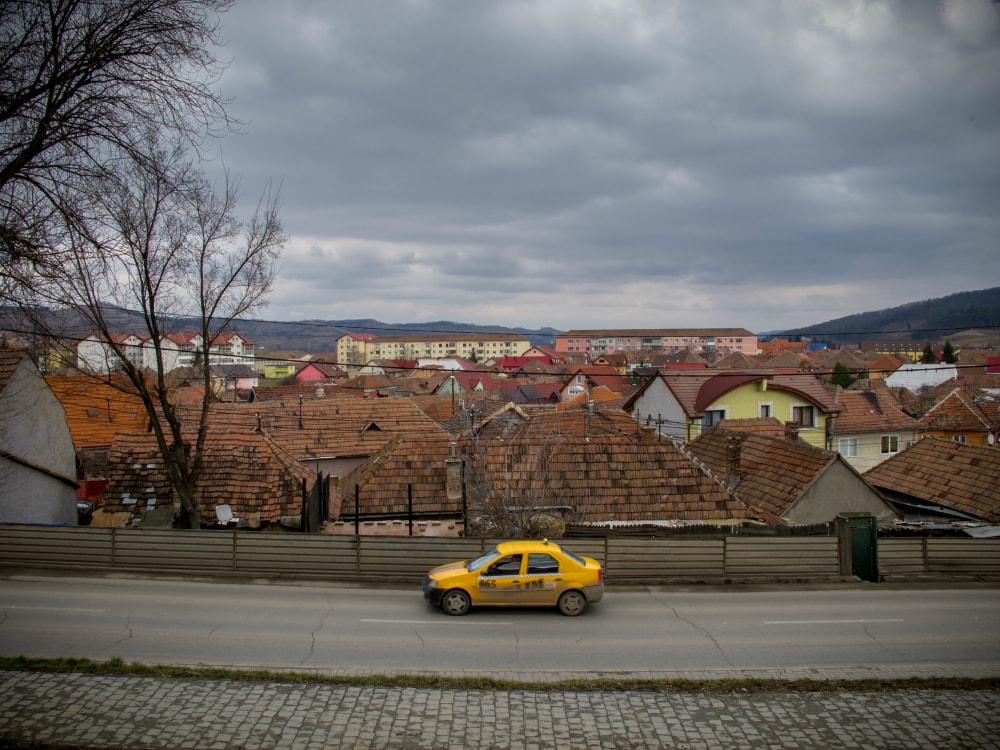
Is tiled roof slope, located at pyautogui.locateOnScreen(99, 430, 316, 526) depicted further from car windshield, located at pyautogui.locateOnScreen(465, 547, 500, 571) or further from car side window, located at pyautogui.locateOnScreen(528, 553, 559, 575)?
car side window, located at pyautogui.locateOnScreen(528, 553, 559, 575)

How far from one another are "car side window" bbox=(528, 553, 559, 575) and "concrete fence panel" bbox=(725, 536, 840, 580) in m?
4.55

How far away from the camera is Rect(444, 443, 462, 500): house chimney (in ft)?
68.8

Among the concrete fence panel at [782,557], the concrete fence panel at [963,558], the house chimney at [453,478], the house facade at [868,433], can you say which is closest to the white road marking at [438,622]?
Result: the concrete fence panel at [782,557]

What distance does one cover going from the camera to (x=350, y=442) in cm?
3008

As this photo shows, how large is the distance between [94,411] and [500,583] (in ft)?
113

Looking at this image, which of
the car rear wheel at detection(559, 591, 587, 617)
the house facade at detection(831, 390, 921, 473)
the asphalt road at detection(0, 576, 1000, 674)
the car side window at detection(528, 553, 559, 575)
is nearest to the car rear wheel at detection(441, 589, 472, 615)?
the asphalt road at detection(0, 576, 1000, 674)

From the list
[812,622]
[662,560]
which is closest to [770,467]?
[662,560]

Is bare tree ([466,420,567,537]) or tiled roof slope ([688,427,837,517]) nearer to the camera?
bare tree ([466,420,567,537])

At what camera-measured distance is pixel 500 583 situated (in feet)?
44.7

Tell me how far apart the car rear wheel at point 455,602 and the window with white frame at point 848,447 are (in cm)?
3456

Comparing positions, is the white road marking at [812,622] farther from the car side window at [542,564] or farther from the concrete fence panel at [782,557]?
the car side window at [542,564]

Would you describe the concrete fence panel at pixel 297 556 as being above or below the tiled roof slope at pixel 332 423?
below

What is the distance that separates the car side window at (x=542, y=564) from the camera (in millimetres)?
13672

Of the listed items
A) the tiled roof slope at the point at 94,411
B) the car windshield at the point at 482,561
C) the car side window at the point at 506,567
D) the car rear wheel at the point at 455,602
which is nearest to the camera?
the car rear wheel at the point at 455,602
